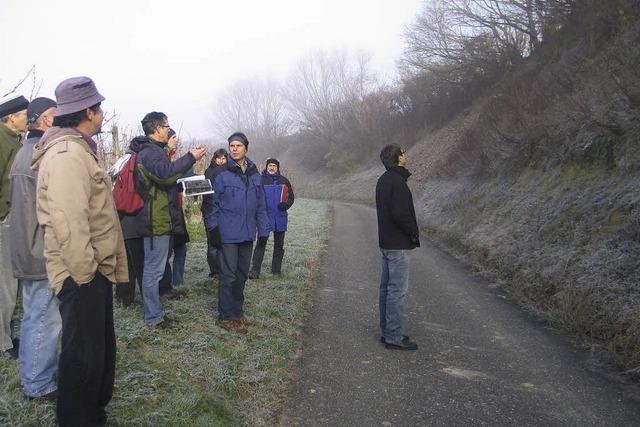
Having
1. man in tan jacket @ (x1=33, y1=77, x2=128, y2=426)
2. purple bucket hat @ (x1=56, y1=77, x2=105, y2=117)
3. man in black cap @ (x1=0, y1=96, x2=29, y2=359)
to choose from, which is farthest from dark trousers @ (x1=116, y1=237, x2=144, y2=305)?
purple bucket hat @ (x1=56, y1=77, x2=105, y2=117)

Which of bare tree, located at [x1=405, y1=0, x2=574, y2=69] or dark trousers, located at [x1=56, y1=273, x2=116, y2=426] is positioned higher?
bare tree, located at [x1=405, y1=0, x2=574, y2=69]

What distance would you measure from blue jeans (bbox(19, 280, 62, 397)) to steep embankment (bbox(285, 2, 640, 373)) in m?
4.95

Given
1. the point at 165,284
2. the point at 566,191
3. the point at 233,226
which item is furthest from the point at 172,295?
the point at 566,191

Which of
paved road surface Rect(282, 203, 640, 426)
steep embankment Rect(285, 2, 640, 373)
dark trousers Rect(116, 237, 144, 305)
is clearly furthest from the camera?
steep embankment Rect(285, 2, 640, 373)

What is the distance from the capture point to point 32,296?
10.5ft

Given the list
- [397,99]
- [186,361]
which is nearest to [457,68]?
[397,99]

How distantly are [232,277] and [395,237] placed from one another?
6.17 feet

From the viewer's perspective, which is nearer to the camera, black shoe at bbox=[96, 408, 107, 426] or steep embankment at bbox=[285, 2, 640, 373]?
black shoe at bbox=[96, 408, 107, 426]

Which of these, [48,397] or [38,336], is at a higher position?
[38,336]

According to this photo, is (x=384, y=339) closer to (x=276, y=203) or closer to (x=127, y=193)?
(x=127, y=193)

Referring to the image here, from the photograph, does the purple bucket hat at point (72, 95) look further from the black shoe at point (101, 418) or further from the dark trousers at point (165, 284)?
the dark trousers at point (165, 284)

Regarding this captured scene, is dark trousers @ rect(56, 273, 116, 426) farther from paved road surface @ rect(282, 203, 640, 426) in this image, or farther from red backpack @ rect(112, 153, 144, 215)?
red backpack @ rect(112, 153, 144, 215)

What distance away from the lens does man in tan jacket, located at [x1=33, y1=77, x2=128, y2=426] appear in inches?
106

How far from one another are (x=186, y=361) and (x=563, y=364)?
3731 millimetres
